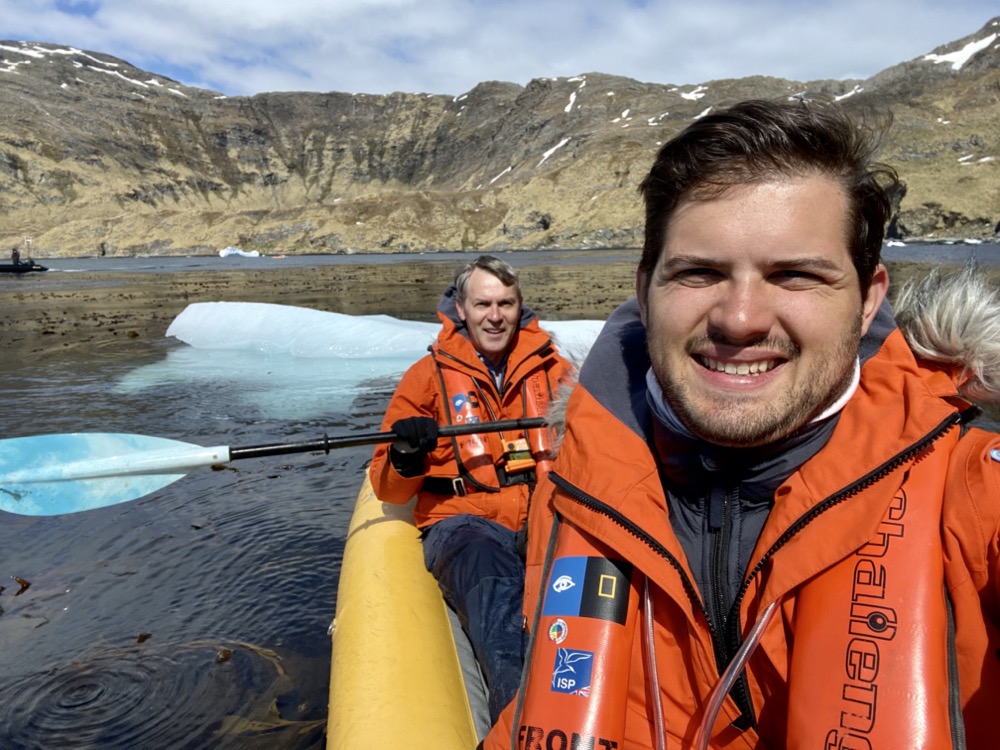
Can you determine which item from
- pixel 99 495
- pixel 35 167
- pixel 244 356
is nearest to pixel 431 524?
pixel 99 495

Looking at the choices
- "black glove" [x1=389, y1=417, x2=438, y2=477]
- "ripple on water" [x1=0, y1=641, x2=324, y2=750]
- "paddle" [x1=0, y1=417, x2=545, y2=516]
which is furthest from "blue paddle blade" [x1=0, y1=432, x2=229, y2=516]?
"black glove" [x1=389, y1=417, x2=438, y2=477]

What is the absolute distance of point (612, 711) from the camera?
1.60m

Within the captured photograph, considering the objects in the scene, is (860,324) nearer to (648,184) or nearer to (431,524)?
(648,184)

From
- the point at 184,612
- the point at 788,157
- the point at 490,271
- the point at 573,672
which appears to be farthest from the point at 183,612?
the point at 788,157

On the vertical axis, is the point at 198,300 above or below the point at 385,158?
below

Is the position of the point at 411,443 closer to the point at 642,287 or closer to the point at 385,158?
the point at 642,287

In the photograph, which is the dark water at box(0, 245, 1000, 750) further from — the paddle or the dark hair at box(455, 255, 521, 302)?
the dark hair at box(455, 255, 521, 302)

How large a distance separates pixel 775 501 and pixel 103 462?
4.86 m

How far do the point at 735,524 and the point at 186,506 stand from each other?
18.7ft

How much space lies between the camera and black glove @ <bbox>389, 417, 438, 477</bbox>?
358 centimetres

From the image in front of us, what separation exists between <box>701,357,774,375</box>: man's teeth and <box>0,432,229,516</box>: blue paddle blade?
3.65 metres

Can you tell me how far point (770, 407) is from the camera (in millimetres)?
1546

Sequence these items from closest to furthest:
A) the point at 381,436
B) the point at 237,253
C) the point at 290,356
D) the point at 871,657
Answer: the point at 871,657 → the point at 381,436 → the point at 290,356 → the point at 237,253

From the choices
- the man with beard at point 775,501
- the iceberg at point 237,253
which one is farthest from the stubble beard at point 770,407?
the iceberg at point 237,253
